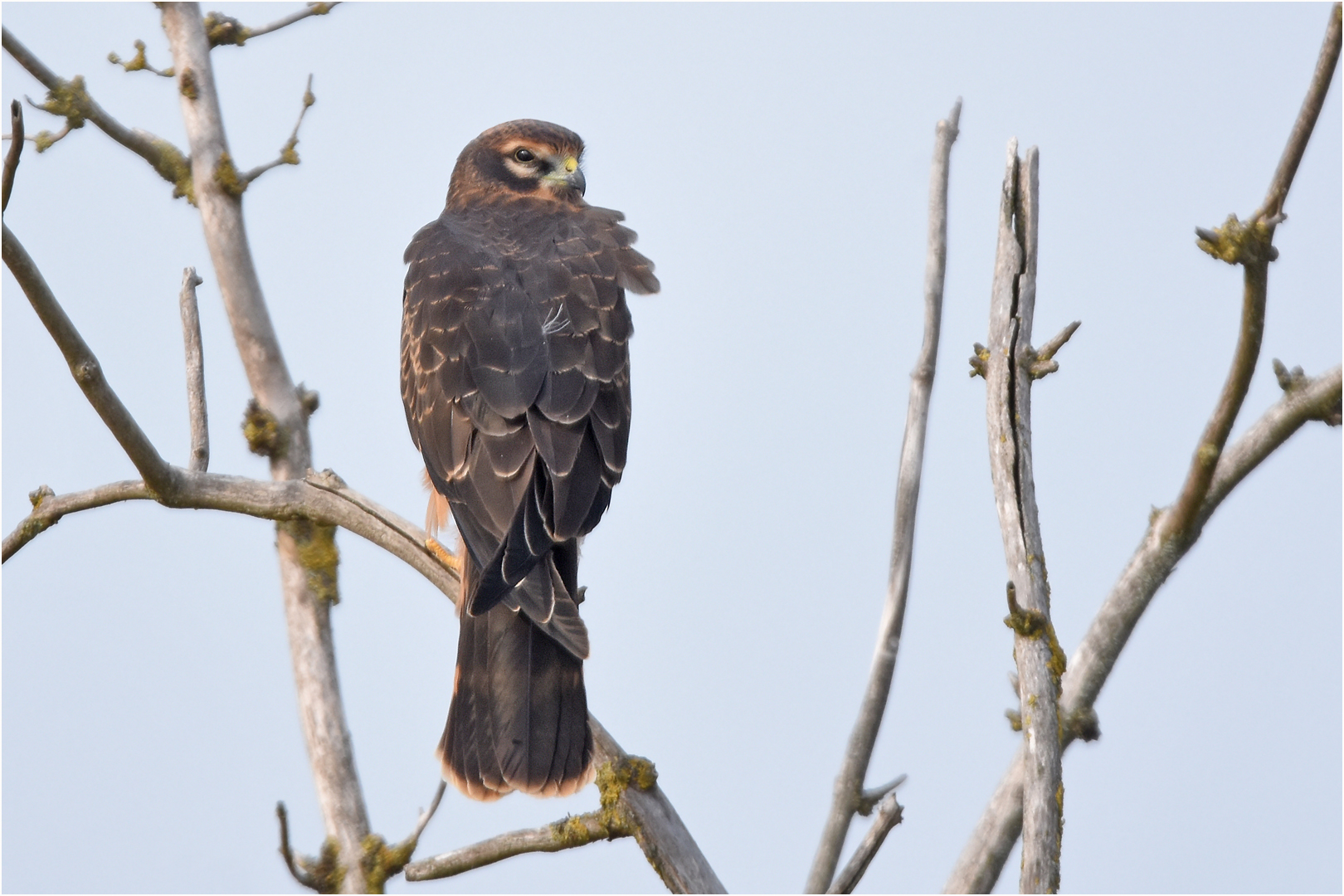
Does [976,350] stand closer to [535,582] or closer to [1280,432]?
[1280,432]

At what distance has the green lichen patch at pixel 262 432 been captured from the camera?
4.73 metres

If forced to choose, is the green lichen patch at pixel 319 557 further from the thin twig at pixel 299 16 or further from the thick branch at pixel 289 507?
the thin twig at pixel 299 16

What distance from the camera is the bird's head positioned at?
17.2 ft

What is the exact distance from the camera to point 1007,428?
281 cm

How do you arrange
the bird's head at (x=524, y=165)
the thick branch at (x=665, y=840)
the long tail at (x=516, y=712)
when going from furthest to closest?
1. the bird's head at (x=524, y=165)
2. the long tail at (x=516, y=712)
3. the thick branch at (x=665, y=840)

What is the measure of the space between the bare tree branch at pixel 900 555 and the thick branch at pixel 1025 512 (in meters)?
0.36

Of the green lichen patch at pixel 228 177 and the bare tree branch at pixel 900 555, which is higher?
the green lichen patch at pixel 228 177

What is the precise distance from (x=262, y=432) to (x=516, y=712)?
1.65 meters

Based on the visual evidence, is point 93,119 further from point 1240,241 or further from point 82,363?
point 1240,241

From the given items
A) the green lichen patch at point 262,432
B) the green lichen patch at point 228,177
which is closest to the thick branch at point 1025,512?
the green lichen patch at point 262,432

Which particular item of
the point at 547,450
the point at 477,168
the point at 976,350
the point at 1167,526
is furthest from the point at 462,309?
the point at 1167,526

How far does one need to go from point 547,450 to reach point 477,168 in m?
2.02

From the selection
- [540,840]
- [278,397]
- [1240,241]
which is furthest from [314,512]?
[1240,241]

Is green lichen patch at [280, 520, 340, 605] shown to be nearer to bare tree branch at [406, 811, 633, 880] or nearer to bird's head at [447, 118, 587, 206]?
bird's head at [447, 118, 587, 206]
